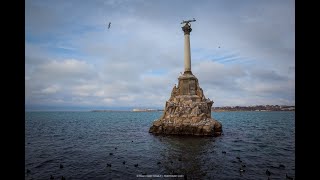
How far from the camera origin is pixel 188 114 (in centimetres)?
5031

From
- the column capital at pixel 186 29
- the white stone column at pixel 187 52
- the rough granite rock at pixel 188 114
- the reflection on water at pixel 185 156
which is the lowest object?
the reflection on water at pixel 185 156

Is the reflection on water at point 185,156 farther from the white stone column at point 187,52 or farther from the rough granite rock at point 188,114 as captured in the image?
the white stone column at point 187,52

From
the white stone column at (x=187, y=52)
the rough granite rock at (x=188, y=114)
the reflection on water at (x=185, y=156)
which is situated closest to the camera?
the reflection on water at (x=185, y=156)

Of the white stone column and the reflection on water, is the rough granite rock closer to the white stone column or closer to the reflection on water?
the white stone column

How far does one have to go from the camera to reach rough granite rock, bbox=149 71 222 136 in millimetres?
48750

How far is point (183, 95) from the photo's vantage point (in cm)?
5428

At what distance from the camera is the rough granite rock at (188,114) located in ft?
160

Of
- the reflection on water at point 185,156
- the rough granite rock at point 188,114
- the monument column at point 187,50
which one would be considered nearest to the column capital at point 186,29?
the monument column at point 187,50

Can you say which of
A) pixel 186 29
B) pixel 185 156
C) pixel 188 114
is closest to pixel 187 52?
pixel 186 29
